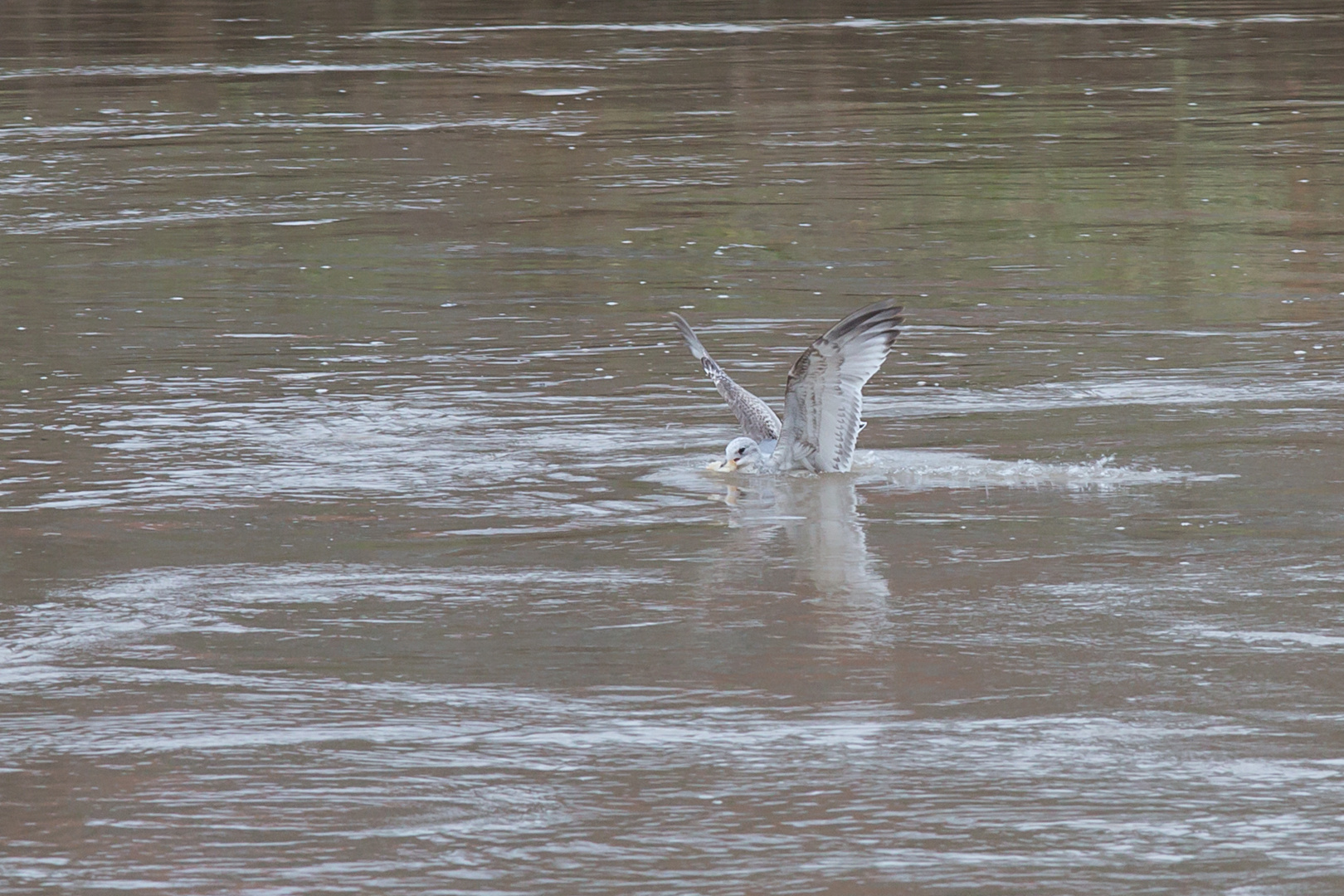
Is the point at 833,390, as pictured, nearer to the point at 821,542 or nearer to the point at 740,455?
the point at 740,455

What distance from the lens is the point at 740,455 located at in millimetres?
8883

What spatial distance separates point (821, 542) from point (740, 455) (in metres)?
1.01

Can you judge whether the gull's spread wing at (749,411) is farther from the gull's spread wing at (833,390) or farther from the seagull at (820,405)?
the gull's spread wing at (833,390)

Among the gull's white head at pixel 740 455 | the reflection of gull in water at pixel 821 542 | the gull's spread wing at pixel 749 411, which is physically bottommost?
the reflection of gull in water at pixel 821 542

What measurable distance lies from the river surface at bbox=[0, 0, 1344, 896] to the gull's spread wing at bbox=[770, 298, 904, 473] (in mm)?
109

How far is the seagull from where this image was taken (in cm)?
856

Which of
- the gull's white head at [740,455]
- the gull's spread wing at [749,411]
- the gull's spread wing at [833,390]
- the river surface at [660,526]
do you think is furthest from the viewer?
the gull's spread wing at [749,411]

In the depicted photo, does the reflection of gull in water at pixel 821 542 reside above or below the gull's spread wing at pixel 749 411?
below

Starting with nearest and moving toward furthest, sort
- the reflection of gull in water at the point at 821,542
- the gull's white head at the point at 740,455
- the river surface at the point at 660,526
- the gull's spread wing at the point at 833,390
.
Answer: the river surface at the point at 660,526 < the reflection of gull in water at the point at 821,542 < the gull's spread wing at the point at 833,390 < the gull's white head at the point at 740,455

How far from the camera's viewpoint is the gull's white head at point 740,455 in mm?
8867

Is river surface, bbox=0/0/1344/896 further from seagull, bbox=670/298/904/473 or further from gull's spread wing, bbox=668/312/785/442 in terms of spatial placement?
gull's spread wing, bbox=668/312/785/442

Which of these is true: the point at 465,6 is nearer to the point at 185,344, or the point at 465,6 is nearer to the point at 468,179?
the point at 468,179

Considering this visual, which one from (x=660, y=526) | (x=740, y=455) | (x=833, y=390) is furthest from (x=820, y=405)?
(x=660, y=526)

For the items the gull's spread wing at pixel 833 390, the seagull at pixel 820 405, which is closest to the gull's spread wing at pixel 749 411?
the seagull at pixel 820 405
